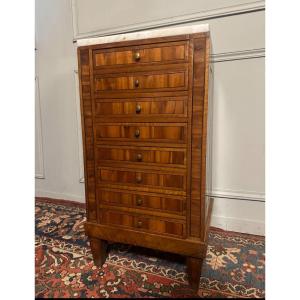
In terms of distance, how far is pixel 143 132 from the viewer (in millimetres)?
1060

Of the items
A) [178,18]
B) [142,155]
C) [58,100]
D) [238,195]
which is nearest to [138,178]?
[142,155]

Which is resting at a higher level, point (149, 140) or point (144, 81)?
point (144, 81)

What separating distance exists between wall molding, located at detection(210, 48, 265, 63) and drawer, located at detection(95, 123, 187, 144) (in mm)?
651

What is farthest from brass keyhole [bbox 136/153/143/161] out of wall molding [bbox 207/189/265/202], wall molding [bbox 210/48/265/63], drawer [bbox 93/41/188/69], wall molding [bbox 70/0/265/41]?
wall molding [bbox 70/0/265/41]

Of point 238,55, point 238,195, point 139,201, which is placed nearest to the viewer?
point 139,201

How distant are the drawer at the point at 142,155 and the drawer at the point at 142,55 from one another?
38cm

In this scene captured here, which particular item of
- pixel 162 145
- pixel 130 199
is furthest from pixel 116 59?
pixel 130 199

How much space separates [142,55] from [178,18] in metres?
0.76

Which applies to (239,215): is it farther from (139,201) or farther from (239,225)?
(139,201)
